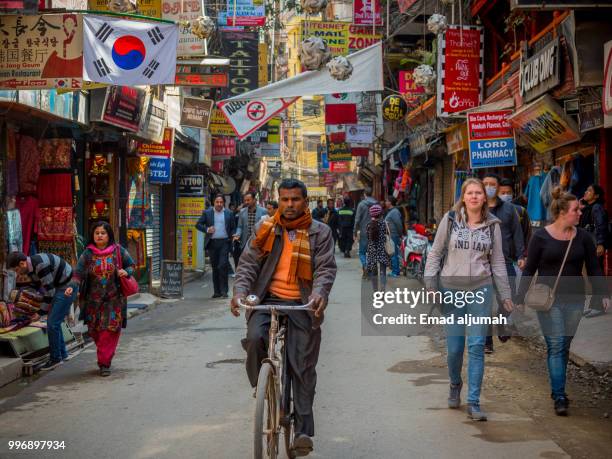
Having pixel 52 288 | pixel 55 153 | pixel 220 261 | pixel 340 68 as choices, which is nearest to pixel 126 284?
pixel 52 288

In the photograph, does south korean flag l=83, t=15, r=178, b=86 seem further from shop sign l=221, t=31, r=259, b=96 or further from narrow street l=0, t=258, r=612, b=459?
shop sign l=221, t=31, r=259, b=96

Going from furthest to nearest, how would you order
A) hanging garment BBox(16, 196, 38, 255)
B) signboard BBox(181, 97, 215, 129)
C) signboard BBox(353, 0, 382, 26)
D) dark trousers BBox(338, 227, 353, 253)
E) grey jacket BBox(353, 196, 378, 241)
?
1. dark trousers BBox(338, 227, 353, 253)
2. signboard BBox(353, 0, 382, 26)
3. signboard BBox(181, 97, 215, 129)
4. grey jacket BBox(353, 196, 378, 241)
5. hanging garment BBox(16, 196, 38, 255)

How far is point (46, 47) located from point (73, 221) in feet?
16.9

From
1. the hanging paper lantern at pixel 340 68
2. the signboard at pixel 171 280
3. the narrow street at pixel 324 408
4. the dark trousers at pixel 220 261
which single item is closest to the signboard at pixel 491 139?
the hanging paper lantern at pixel 340 68

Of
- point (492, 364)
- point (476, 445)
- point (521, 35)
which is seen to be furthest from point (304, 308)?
point (521, 35)

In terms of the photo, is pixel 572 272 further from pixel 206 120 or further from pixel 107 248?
pixel 206 120

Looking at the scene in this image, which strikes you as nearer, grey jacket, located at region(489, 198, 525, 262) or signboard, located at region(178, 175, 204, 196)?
grey jacket, located at region(489, 198, 525, 262)

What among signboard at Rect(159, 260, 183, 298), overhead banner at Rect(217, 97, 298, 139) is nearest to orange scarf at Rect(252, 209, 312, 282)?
overhead banner at Rect(217, 97, 298, 139)

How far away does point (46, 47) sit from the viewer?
916 centimetres

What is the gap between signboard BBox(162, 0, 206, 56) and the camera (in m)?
16.5

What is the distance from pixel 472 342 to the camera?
689cm

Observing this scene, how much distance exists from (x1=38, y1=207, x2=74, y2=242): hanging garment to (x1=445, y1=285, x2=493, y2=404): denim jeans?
8251 mm

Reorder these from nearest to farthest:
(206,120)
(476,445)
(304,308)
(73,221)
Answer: (304,308) < (476,445) < (73,221) < (206,120)

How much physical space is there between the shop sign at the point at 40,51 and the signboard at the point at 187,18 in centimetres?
725
